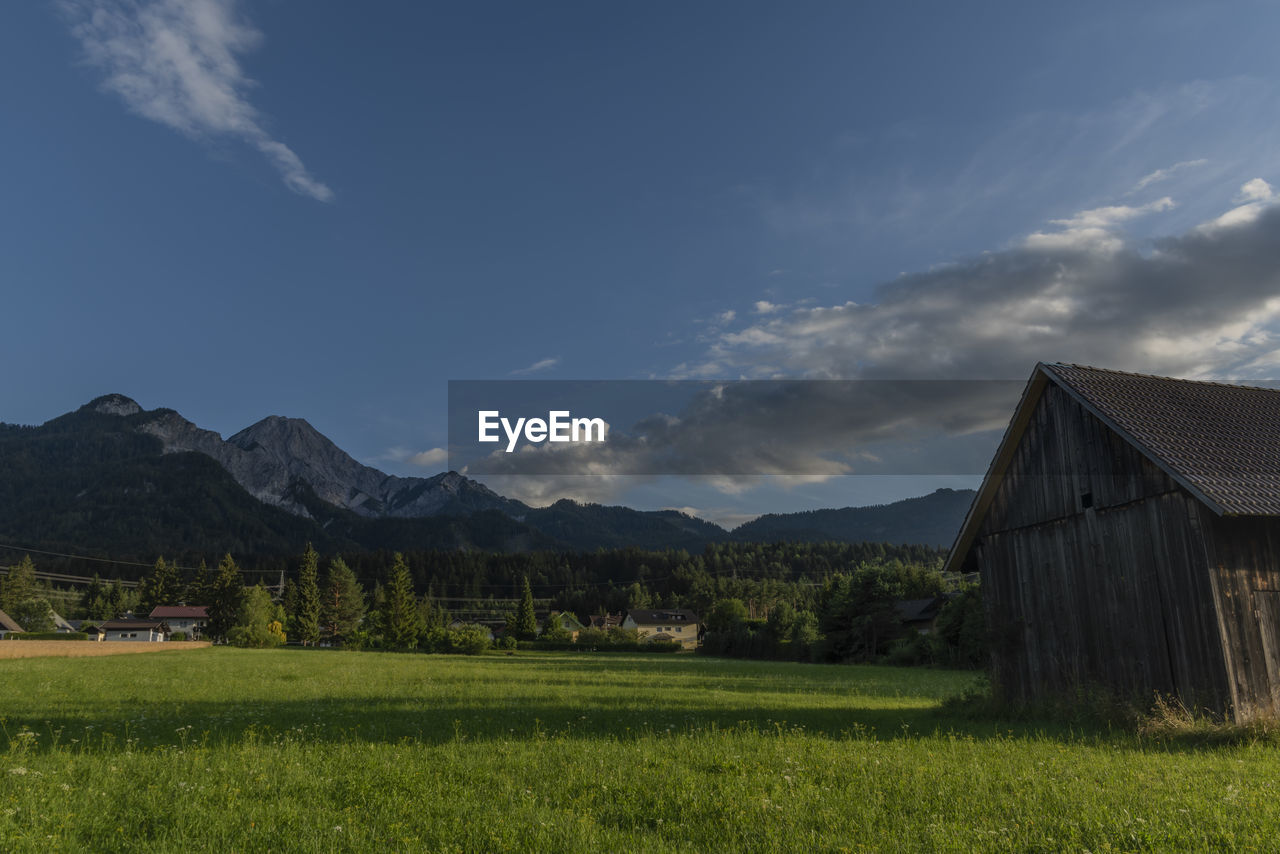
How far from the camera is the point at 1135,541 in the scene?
1916cm

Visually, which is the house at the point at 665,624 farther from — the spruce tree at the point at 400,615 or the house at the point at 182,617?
the house at the point at 182,617

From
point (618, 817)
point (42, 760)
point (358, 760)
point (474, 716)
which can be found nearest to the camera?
point (618, 817)

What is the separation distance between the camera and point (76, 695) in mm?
22859

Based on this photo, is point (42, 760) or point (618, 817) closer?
point (618, 817)

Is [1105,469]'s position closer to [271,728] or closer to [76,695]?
[271,728]

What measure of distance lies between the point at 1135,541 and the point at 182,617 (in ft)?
501

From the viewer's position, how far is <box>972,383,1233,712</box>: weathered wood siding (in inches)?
699

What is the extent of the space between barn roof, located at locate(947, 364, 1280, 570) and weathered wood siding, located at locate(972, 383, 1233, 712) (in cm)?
51

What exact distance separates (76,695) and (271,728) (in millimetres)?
12189

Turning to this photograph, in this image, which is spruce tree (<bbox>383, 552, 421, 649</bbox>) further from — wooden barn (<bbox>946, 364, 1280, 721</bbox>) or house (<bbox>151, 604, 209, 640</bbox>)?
wooden barn (<bbox>946, 364, 1280, 721</bbox>)

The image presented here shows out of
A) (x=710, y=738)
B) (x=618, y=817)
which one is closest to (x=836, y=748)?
(x=710, y=738)

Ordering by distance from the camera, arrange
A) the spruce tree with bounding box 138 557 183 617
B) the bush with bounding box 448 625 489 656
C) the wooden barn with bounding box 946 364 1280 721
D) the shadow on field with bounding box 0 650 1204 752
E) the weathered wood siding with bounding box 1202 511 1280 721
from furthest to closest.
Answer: the spruce tree with bounding box 138 557 183 617 → the bush with bounding box 448 625 489 656 → the wooden barn with bounding box 946 364 1280 721 → the weathered wood siding with bounding box 1202 511 1280 721 → the shadow on field with bounding box 0 650 1204 752

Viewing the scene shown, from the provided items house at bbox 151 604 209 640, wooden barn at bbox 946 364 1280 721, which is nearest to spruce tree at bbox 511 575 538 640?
house at bbox 151 604 209 640

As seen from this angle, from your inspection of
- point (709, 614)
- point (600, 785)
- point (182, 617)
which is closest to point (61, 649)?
point (600, 785)
